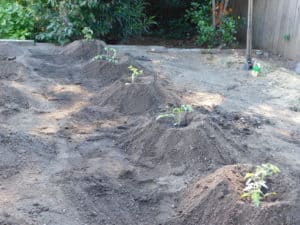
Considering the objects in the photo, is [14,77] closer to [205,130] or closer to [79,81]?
[79,81]

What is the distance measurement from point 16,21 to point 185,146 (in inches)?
259

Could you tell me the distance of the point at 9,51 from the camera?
8.45 meters

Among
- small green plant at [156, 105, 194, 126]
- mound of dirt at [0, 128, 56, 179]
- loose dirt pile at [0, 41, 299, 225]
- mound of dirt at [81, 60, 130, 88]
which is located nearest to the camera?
loose dirt pile at [0, 41, 299, 225]

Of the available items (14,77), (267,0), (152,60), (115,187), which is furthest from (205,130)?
(267,0)

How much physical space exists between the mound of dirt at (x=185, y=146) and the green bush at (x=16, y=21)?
568 cm

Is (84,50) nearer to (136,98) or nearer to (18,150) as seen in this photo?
(136,98)

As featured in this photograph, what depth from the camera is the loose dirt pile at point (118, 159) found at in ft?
12.1

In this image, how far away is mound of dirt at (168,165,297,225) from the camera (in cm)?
340

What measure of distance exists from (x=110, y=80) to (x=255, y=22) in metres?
4.79

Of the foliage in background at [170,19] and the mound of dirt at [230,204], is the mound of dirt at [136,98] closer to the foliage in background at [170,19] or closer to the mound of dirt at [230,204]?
the mound of dirt at [230,204]

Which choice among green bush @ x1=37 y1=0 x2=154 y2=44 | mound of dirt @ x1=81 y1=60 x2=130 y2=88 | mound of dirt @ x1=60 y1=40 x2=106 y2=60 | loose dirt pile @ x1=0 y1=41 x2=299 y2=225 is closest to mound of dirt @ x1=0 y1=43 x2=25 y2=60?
mound of dirt @ x1=60 y1=40 x2=106 y2=60

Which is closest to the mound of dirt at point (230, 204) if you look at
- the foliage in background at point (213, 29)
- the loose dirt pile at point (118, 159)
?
the loose dirt pile at point (118, 159)

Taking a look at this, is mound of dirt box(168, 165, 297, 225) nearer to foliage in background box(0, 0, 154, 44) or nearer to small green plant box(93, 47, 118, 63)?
small green plant box(93, 47, 118, 63)

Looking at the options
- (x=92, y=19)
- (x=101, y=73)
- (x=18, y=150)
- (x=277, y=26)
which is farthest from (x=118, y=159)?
(x=277, y=26)
